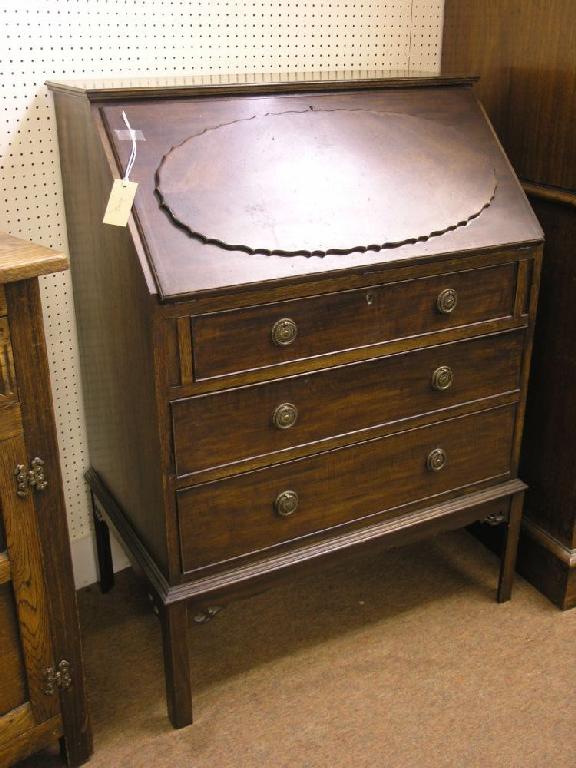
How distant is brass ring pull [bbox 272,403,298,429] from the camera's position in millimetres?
1834

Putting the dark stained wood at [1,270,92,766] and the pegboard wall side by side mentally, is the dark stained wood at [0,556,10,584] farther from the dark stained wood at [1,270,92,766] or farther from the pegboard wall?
the pegboard wall

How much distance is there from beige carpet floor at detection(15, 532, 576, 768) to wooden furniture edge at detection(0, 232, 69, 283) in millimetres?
1187

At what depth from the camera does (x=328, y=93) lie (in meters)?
1.97

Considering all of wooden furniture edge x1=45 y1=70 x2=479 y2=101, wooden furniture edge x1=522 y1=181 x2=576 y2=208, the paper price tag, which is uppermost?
wooden furniture edge x1=45 y1=70 x2=479 y2=101

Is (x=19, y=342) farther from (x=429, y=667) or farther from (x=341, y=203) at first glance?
(x=429, y=667)

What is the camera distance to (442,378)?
6.64 feet

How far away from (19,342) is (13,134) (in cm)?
73

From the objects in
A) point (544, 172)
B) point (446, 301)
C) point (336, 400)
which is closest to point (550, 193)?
point (544, 172)

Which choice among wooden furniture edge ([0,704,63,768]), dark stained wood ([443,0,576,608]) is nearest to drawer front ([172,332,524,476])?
dark stained wood ([443,0,576,608])

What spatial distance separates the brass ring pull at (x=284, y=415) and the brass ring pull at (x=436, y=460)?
45 centimetres

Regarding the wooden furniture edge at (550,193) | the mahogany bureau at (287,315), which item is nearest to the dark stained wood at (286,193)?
the mahogany bureau at (287,315)

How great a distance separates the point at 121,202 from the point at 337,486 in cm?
84

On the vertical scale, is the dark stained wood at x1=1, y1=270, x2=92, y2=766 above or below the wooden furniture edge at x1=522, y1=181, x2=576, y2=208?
below

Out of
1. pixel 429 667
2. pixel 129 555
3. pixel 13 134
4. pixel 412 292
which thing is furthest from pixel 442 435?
pixel 13 134
